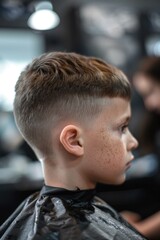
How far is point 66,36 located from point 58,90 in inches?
137

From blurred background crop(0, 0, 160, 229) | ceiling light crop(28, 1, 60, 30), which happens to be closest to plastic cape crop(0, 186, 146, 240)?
blurred background crop(0, 0, 160, 229)

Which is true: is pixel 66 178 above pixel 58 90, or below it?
below

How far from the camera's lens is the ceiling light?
4336 millimetres

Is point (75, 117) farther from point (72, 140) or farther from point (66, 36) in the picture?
point (66, 36)

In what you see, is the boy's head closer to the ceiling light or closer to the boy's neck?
the boy's neck

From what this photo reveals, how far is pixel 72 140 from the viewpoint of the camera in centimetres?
130

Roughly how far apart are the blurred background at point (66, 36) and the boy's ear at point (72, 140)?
2.59m

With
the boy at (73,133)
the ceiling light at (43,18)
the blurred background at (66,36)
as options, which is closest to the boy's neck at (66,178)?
the boy at (73,133)

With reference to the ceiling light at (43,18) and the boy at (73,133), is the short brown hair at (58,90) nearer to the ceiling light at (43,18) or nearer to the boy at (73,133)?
the boy at (73,133)

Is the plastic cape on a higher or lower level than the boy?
lower

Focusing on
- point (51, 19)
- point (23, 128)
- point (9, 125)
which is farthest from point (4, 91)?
point (23, 128)

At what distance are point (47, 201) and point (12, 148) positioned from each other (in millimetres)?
2766

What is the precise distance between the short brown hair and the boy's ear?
4 cm

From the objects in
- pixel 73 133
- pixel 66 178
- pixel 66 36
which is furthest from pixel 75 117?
pixel 66 36
